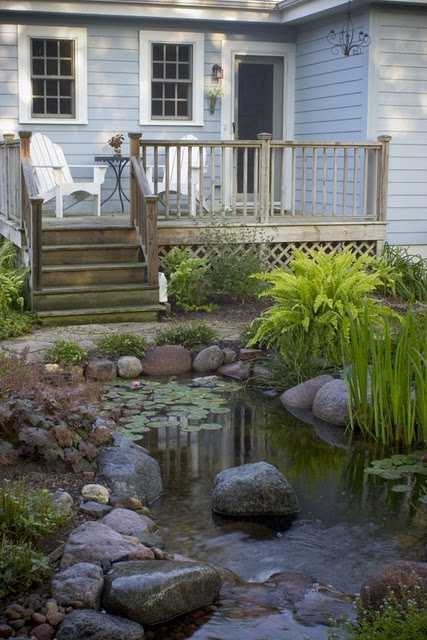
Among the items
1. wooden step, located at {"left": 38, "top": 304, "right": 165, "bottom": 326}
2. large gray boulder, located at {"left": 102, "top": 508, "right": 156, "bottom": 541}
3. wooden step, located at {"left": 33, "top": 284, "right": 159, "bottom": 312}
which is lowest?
large gray boulder, located at {"left": 102, "top": 508, "right": 156, "bottom": 541}

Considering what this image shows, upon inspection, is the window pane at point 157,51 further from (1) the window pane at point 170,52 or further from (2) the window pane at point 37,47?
(2) the window pane at point 37,47

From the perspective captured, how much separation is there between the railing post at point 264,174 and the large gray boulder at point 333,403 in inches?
162

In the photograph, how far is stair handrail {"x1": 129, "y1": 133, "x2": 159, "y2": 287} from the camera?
32.5 ft

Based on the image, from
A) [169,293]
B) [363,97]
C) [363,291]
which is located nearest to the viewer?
[363,291]

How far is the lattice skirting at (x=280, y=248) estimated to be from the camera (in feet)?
35.9

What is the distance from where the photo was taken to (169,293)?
1024 cm

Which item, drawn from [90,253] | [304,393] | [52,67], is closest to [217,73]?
[52,67]

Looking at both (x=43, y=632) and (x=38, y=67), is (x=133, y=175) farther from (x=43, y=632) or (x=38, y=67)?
(x=43, y=632)

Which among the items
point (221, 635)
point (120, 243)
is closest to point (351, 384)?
point (221, 635)

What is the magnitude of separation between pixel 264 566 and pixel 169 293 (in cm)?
574

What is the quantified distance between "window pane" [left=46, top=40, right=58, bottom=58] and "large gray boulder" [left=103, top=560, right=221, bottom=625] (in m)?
9.87

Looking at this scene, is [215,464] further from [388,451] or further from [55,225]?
[55,225]

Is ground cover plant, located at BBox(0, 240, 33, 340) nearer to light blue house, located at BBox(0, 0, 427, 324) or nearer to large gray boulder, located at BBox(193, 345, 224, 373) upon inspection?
large gray boulder, located at BBox(193, 345, 224, 373)

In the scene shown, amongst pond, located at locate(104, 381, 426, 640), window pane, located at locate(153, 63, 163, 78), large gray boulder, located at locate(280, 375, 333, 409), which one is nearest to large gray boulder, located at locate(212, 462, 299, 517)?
pond, located at locate(104, 381, 426, 640)
